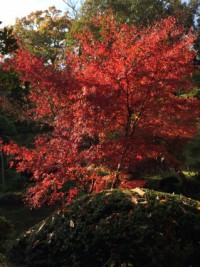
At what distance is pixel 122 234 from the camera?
4.76 m

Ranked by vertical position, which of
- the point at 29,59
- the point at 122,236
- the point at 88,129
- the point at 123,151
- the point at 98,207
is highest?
the point at 29,59

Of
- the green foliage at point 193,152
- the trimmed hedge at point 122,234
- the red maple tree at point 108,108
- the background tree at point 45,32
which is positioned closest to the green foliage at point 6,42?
the red maple tree at point 108,108

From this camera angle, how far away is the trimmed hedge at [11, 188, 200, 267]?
4.69 meters

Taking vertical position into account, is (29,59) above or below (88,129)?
above

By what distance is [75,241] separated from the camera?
5.02 meters

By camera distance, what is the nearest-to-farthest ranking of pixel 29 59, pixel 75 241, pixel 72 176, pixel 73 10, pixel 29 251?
1. pixel 75 241
2. pixel 29 251
3. pixel 72 176
4. pixel 29 59
5. pixel 73 10

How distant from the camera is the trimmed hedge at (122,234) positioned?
185 inches

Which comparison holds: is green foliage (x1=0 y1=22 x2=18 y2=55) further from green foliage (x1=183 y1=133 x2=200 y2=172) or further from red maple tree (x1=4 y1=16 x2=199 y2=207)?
green foliage (x1=183 y1=133 x2=200 y2=172)

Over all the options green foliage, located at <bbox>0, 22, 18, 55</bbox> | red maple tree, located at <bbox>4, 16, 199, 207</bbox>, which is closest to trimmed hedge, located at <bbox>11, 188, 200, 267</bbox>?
red maple tree, located at <bbox>4, 16, 199, 207</bbox>

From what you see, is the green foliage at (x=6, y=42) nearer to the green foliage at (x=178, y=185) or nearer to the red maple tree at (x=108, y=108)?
the red maple tree at (x=108, y=108)

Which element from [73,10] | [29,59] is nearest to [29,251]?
[29,59]

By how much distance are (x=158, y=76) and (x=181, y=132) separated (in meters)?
3.60

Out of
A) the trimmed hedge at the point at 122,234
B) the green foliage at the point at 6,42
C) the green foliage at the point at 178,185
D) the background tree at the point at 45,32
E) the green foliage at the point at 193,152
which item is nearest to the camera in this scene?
the trimmed hedge at the point at 122,234

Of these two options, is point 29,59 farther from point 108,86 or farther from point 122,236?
point 122,236
